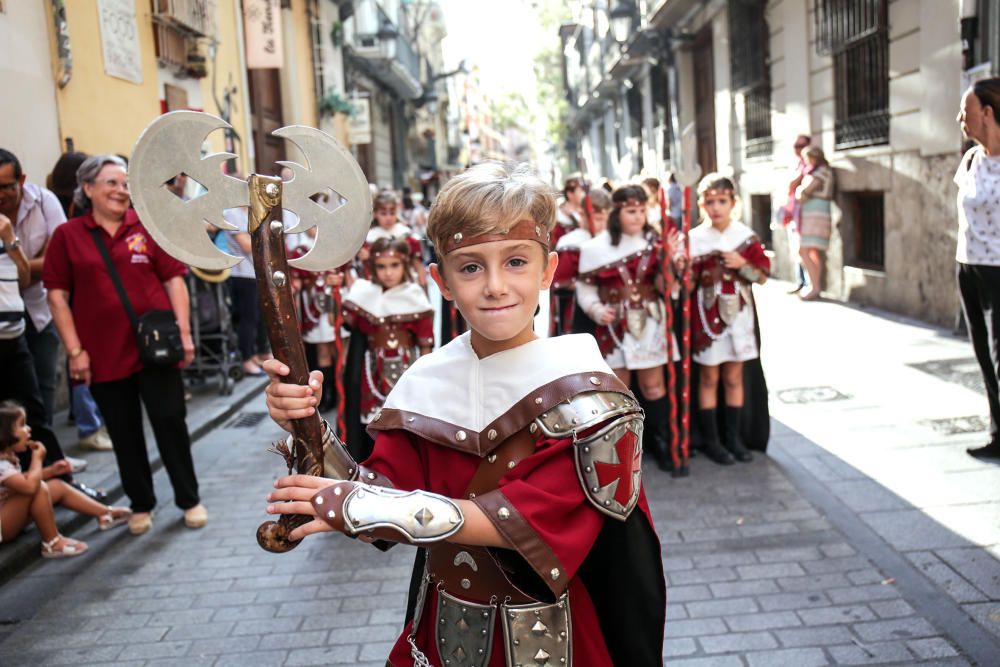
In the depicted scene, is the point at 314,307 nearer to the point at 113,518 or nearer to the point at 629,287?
the point at 113,518

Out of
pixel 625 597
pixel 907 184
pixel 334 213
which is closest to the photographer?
pixel 334 213

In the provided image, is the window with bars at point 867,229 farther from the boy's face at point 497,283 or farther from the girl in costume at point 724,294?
the boy's face at point 497,283

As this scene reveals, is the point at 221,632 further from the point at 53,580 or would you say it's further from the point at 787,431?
the point at 787,431

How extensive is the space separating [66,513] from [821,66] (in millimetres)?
11171

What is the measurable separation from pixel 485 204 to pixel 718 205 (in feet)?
14.2

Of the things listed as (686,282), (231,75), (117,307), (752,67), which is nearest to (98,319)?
(117,307)

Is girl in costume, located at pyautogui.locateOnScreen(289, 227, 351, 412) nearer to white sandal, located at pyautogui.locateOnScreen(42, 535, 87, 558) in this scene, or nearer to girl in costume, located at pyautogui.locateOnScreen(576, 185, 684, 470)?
girl in costume, located at pyautogui.locateOnScreen(576, 185, 684, 470)

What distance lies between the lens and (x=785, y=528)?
4918 millimetres

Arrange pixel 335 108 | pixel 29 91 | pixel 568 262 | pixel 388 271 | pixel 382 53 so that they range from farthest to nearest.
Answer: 1. pixel 382 53
2. pixel 335 108
3. pixel 29 91
4. pixel 568 262
5. pixel 388 271

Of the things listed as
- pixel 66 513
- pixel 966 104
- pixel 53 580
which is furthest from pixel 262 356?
pixel 966 104

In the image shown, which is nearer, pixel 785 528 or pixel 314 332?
→ pixel 785 528

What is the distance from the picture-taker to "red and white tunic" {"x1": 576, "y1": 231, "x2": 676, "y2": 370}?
5.97m

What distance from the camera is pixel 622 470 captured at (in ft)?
6.21

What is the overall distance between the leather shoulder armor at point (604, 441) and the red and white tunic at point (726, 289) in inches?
166
